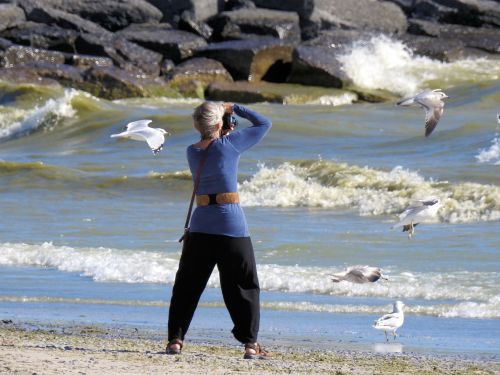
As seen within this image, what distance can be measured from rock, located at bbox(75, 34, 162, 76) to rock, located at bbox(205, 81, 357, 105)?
209 cm

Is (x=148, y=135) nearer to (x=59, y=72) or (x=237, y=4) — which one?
(x=59, y=72)

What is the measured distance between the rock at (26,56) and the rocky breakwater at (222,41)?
0.08 feet

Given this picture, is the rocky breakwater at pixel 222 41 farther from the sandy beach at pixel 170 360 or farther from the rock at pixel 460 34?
the sandy beach at pixel 170 360

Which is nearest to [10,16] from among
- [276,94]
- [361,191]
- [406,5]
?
[276,94]

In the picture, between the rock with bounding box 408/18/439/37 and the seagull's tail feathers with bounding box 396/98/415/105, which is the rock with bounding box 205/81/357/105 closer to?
the rock with bounding box 408/18/439/37

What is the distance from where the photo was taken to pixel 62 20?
3356 cm

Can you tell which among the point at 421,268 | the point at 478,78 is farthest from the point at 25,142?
the point at 421,268

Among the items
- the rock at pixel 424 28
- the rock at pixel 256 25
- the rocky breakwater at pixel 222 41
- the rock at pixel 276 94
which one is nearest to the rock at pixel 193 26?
the rocky breakwater at pixel 222 41

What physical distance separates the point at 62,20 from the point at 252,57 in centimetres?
614

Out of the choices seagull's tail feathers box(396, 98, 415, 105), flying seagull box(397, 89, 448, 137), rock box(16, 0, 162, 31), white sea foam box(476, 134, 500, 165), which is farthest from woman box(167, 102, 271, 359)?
rock box(16, 0, 162, 31)

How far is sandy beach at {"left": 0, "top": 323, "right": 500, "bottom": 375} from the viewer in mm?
6105

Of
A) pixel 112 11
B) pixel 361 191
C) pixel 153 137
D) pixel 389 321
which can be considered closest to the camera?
pixel 389 321

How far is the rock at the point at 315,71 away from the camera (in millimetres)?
29188

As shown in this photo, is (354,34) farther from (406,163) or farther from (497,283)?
(497,283)
